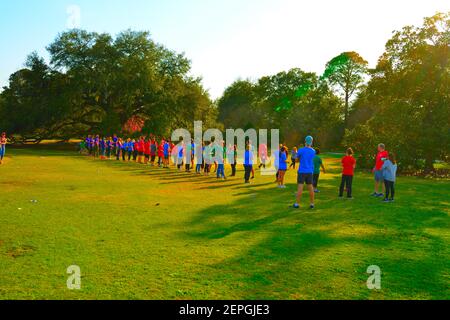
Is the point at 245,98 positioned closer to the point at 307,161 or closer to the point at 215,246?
the point at 307,161

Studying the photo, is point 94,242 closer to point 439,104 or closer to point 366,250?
point 366,250

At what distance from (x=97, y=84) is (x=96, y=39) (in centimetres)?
→ 618

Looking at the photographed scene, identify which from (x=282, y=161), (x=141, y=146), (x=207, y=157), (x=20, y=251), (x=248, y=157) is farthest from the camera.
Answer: (x=141, y=146)

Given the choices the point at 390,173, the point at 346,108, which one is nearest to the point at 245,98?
the point at 346,108

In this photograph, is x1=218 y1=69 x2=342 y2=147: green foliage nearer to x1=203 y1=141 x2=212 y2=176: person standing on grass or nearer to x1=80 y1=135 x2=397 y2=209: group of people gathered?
x1=80 y1=135 x2=397 y2=209: group of people gathered

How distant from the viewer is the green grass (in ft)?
17.2

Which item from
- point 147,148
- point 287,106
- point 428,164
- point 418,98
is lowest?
point 428,164

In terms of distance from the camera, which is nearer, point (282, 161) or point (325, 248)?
point (325, 248)

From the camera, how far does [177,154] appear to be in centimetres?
2286

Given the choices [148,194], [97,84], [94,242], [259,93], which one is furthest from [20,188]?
[259,93]

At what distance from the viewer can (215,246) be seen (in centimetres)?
716

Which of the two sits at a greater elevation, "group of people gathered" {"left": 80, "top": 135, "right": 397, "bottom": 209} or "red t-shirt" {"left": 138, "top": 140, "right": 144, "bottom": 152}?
"red t-shirt" {"left": 138, "top": 140, "right": 144, "bottom": 152}

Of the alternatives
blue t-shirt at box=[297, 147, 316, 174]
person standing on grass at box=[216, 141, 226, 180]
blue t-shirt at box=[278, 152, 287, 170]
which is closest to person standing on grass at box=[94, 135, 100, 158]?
person standing on grass at box=[216, 141, 226, 180]
